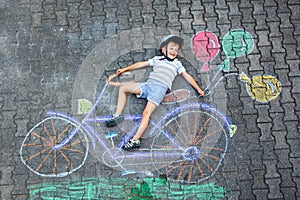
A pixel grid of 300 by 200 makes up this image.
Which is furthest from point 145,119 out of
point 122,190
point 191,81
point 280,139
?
point 280,139

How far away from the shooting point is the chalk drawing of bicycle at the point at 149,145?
201 inches

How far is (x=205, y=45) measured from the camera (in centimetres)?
557

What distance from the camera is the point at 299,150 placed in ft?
17.0

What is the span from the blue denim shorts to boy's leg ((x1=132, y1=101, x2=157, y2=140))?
2.6 inches

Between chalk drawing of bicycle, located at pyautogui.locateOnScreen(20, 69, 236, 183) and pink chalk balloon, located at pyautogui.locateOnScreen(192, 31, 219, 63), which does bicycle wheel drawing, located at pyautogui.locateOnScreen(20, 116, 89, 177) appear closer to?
chalk drawing of bicycle, located at pyautogui.locateOnScreen(20, 69, 236, 183)

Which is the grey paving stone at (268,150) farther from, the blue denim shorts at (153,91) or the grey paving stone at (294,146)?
the blue denim shorts at (153,91)

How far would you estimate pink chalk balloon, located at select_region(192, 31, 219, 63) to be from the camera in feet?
18.1

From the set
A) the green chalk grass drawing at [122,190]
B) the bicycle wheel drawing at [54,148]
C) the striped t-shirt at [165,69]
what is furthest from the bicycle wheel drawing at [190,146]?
the bicycle wheel drawing at [54,148]

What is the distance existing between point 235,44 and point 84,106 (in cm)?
223

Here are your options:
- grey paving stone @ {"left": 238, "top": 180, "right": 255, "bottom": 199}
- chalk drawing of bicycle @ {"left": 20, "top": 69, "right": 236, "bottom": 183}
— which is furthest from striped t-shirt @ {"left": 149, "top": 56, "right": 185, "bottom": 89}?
grey paving stone @ {"left": 238, "top": 180, "right": 255, "bottom": 199}

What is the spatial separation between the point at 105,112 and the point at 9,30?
1841 millimetres

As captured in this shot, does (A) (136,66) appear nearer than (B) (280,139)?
No

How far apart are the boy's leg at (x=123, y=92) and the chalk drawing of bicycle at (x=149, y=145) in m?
0.15

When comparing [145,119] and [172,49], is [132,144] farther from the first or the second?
[172,49]
